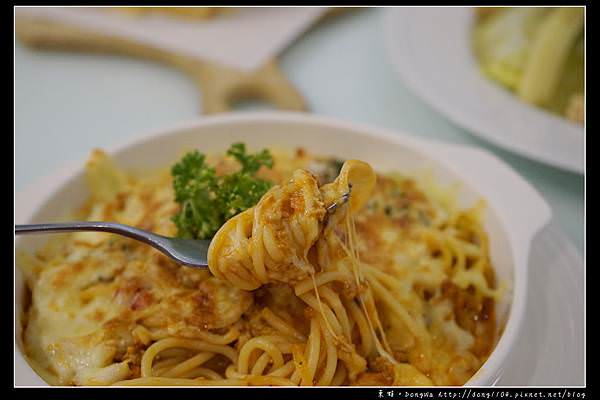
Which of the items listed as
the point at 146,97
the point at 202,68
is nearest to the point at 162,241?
the point at 202,68

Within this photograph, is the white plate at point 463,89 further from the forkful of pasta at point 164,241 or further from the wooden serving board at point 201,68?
the forkful of pasta at point 164,241

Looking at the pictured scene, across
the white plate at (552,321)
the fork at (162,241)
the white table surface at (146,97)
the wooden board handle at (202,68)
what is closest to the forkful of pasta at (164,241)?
the fork at (162,241)

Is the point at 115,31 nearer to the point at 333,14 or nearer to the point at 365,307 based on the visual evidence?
the point at 333,14

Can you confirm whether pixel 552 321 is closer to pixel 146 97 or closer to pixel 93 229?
pixel 93 229

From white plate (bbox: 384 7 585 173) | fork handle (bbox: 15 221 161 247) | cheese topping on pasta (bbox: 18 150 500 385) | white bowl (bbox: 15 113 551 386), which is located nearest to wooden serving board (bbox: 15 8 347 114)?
white plate (bbox: 384 7 585 173)

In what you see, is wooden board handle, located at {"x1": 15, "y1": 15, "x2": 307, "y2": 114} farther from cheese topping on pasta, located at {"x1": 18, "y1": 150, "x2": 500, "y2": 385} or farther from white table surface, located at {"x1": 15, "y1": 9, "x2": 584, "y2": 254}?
cheese topping on pasta, located at {"x1": 18, "y1": 150, "x2": 500, "y2": 385}
